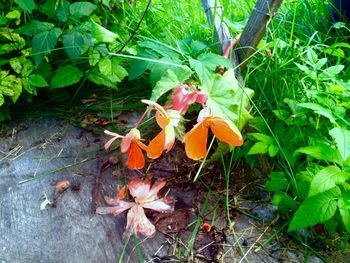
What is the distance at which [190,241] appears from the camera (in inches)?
43.2

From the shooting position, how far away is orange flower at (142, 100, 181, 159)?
98 cm

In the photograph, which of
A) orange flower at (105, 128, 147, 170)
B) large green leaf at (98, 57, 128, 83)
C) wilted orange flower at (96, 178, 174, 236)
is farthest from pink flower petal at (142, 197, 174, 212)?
large green leaf at (98, 57, 128, 83)

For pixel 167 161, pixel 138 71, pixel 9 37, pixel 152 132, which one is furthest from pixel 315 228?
pixel 9 37

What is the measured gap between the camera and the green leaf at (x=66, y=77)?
4.98ft

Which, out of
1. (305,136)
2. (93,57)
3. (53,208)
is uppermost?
(305,136)

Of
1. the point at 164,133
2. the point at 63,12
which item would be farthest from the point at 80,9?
the point at 164,133

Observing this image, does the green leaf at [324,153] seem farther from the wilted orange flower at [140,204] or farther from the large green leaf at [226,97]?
the wilted orange flower at [140,204]

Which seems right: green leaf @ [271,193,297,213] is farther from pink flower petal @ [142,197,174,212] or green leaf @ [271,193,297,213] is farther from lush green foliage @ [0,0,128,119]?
lush green foliage @ [0,0,128,119]

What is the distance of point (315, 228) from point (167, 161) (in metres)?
0.51

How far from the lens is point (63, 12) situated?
4.96 ft

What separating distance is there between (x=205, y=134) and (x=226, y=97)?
19 cm

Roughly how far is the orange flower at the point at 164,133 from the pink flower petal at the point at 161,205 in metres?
0.20

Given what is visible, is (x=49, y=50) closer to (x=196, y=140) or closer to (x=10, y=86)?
(x=10, y=86)

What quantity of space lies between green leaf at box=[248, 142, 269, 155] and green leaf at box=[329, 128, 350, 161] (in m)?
0.22
